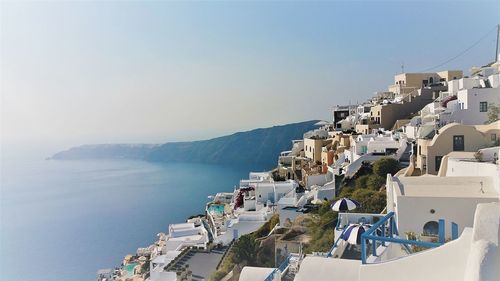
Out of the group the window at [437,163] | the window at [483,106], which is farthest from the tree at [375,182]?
the window at [483,106]

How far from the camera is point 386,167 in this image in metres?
13.1

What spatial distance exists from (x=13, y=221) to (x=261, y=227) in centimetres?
4506

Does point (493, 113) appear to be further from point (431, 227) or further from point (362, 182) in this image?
point (431, 227)

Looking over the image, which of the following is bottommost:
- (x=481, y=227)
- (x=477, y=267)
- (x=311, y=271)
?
(x=311, y=271)

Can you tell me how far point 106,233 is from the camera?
39.7 metres

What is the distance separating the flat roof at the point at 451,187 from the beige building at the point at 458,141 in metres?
3.47

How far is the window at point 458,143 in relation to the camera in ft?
34.1

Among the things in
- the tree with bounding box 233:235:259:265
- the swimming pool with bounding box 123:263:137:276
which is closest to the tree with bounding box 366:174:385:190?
the tree with bounding box 233:235:259:265

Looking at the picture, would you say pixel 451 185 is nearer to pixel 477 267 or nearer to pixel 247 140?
pixel 477 267

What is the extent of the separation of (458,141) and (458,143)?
5 cm

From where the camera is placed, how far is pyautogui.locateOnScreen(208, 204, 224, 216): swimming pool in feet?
72.7

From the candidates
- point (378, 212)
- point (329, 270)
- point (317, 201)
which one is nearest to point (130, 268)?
point (317, 201)

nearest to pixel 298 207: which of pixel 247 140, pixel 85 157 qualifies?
pixel 247 140

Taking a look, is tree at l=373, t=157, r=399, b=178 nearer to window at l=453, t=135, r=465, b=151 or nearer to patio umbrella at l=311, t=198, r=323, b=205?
patio umbrella at l=311, t=198, r=323, b=205
